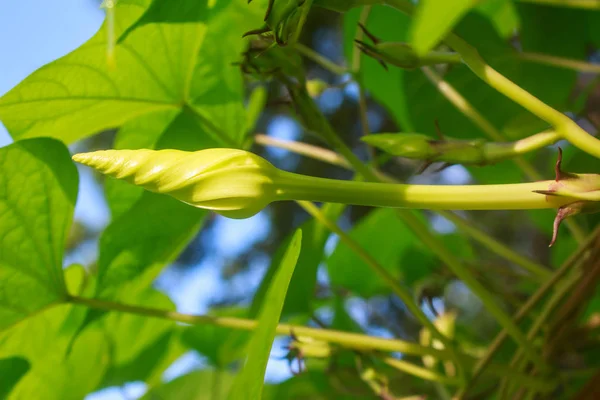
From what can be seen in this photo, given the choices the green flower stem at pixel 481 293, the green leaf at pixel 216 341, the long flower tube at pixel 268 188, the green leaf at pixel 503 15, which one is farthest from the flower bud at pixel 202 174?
the green leaf at pixel 503 15

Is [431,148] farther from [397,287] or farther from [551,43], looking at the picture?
[551,43]

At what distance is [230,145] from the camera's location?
33cm

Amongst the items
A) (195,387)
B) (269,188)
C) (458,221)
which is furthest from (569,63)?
(195,387)

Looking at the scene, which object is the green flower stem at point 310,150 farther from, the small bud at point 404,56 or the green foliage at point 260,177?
the small bud at point 404,56

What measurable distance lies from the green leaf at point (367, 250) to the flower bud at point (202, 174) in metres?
0.35

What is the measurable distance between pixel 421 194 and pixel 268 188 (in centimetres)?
5

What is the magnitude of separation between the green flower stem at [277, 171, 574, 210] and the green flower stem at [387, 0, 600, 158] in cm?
2

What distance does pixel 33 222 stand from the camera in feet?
1.02

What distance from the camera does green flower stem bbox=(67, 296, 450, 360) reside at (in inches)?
11.8

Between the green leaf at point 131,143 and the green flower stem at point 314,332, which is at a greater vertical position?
the green leaf at point 131,143

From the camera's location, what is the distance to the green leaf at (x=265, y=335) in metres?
0.19

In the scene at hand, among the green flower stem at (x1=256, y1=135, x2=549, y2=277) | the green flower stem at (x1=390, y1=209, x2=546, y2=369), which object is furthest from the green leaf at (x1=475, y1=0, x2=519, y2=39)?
the green flower stem at (x1=390, y1=209, x2=546, y2=369)

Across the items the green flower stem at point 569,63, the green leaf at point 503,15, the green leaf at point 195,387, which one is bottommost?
the green leaf at point 195,387

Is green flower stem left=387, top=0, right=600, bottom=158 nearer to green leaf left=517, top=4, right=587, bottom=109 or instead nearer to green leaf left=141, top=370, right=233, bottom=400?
green leaf left=517, top=4, right=587, bottom=109
